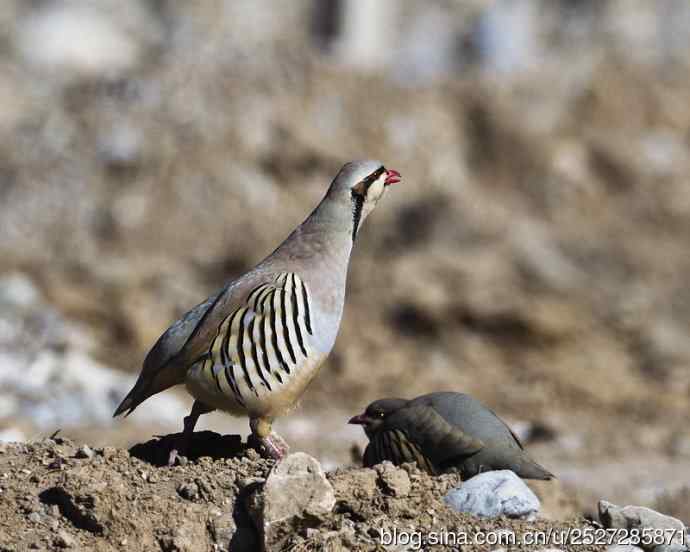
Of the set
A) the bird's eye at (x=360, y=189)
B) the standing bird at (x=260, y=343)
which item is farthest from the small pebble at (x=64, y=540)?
the bird's eye at (x=360, y=189)

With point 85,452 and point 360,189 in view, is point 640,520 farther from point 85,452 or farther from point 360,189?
point 85,452

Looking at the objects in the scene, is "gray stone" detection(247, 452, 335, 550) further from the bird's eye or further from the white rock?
the white rock

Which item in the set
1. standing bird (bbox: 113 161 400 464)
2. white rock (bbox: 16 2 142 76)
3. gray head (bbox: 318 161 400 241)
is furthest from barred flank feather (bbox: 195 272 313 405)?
white rock (bbox: 16 2 142 76)

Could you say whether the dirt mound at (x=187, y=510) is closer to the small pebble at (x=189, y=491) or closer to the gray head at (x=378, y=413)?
the small pebble at (x=189, y=491)

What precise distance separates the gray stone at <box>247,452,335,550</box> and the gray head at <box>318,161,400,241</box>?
1318 mm

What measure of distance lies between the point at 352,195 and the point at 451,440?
111cm

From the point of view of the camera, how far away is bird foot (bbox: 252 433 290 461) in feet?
17.2

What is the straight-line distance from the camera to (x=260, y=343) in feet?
17.1

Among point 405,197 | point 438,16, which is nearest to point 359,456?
point 405,197

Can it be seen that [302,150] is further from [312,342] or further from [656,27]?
[312,342]

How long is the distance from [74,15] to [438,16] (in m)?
6.43

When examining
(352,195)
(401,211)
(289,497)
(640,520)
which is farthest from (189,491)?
(401,211)

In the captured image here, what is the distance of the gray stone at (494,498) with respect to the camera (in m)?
4.80

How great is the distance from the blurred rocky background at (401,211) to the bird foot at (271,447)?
535 cm
